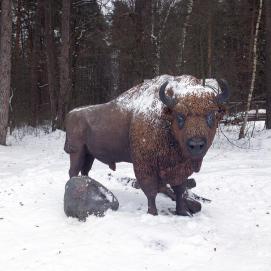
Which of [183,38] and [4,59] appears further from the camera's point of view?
[4,59]

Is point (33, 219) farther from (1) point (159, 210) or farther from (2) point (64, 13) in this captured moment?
(2) point (64, 13)

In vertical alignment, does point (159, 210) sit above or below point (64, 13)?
below

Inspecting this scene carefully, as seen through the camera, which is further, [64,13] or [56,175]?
[64,13]

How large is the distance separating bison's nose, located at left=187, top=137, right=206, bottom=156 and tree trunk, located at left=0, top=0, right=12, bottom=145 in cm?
1148

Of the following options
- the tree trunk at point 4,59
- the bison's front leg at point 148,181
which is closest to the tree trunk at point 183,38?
the tree trunk at point 4,59

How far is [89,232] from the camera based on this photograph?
550 cm

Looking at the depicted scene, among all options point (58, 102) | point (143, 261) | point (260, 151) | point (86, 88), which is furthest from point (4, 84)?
point (86, 88)

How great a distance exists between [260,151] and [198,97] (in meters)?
7.02

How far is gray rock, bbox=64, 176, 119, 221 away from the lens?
19.7ft

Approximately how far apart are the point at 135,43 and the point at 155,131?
10.0 metres

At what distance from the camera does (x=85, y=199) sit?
6.07 meters

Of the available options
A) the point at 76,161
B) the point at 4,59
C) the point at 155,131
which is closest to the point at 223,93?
the point at 155,131

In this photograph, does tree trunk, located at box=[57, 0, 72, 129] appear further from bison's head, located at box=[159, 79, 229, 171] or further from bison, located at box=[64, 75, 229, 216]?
bison's head, located at box=[159, 79, 229, 171]

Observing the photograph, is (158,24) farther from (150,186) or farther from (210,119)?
(210,119)
